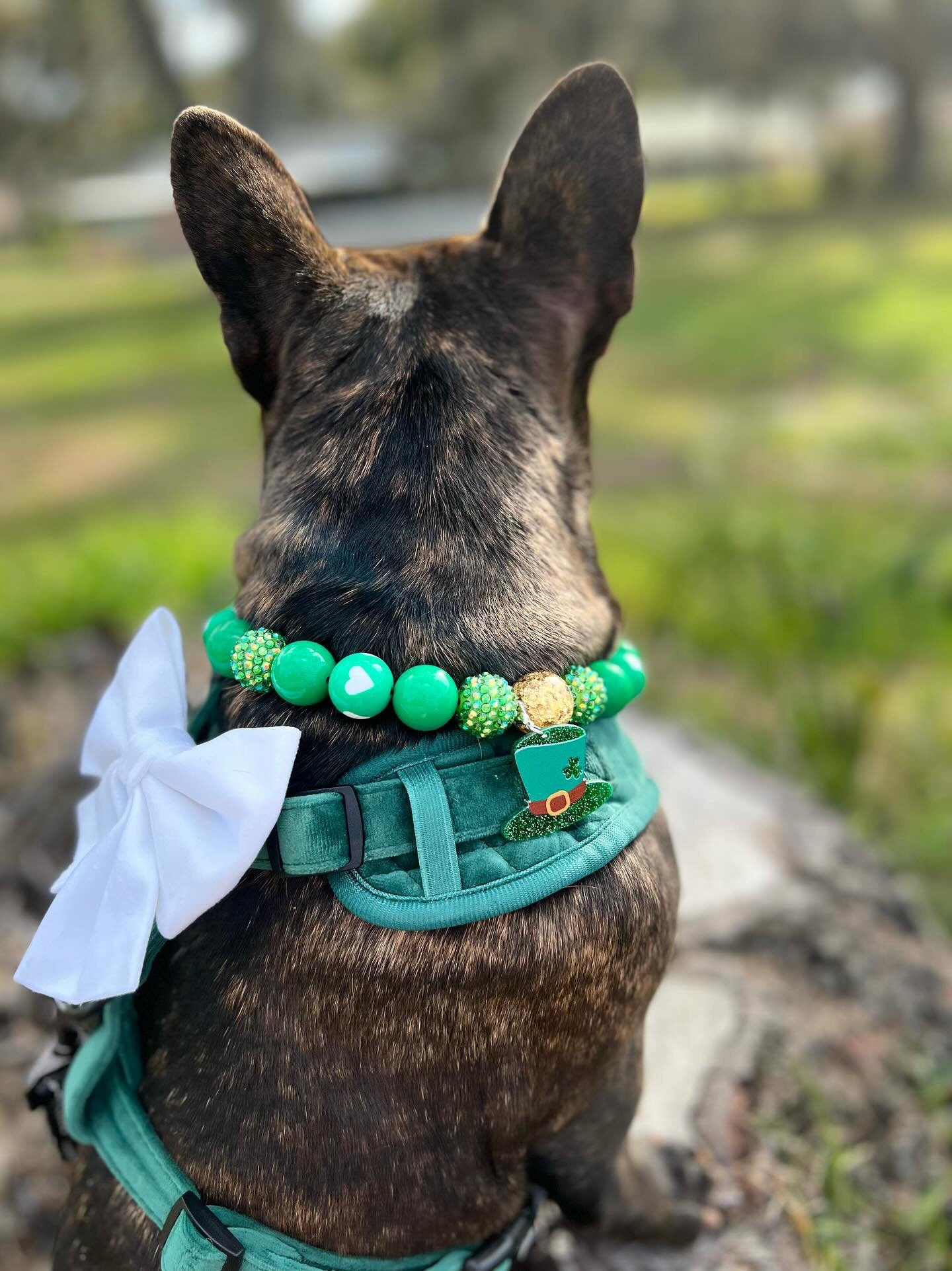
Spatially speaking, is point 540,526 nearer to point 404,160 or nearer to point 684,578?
point 684,578

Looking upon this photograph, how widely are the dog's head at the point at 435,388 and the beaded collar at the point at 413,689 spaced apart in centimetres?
4

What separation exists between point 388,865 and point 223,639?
385 millimetres

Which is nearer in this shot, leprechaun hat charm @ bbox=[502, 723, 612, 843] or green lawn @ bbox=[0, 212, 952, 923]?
Answer: leprechaun hat charm @ bbox=[502, 723, 612, 843]

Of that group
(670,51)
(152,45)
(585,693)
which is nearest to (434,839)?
(585,693)

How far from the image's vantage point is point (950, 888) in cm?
343

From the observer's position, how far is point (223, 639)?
1499mm

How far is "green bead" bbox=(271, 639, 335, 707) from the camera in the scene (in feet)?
4.53

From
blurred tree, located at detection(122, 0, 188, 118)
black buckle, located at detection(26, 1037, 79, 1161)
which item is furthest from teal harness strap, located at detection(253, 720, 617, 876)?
blurred tree, located at detection(122, 0, 188, 118)

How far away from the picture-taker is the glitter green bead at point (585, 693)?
145 centimetres

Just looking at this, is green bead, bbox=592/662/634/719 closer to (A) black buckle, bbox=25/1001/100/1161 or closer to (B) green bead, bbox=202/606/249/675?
(B) green bead, bbox=202/606/249/675

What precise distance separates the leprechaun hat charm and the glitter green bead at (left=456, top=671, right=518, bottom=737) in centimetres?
4

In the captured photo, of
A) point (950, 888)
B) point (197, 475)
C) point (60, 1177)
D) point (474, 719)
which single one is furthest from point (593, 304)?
point (197, 475)

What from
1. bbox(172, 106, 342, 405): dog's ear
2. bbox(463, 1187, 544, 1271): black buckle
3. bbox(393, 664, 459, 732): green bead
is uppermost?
bbox(172, 106, 342, 405): dog's ear

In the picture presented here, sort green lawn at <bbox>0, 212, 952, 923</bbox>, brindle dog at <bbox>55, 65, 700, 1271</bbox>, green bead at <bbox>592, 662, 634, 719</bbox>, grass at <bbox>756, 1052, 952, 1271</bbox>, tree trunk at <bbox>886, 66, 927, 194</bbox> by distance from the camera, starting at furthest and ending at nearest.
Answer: tree trunk at <bbox>886, 66, 927, 194</bbox>
green lawn at <bbox>0, 212, 952, 923</bbox>
grass at <bbox>756, 1052, 952, 1271</bbox>
green bead at <bbox>592, 662, 634, 719</bbox>
brindle dog at <bbox>55, 65, 700, 1271</bbox>
